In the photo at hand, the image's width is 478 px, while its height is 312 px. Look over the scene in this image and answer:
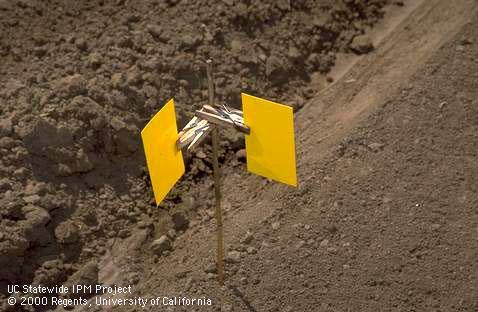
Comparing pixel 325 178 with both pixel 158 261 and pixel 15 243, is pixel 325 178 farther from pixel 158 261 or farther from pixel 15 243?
pixel 15 243

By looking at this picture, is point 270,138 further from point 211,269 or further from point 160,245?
point 160,245

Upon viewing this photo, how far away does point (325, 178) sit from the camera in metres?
3.48

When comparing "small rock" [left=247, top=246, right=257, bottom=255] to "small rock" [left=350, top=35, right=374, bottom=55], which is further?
"small rock" [left=350, top=35, right=374, bottom=55]

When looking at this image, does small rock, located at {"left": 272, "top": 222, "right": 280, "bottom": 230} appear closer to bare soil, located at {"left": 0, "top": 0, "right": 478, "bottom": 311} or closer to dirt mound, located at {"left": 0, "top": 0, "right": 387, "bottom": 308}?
bare soil, located at {"left": 0, "top": 0, "right": 478, "bottom": 311}

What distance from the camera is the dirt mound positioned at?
338cm

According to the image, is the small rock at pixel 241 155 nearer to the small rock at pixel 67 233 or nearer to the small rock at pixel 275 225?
the small rock at pixel 275 225

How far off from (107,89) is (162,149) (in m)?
1.23

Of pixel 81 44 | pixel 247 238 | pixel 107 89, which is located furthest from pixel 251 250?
pixel 81 44

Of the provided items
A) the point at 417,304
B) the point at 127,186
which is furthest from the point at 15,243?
the point at 417,304

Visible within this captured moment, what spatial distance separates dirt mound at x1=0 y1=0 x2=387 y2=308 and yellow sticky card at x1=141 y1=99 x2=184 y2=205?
814 mm

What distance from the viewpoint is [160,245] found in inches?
133

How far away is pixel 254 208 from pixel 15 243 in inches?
45.4

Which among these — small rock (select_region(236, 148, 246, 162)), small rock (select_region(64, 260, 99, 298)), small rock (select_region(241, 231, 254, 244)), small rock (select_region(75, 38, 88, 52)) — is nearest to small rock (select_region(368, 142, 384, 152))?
small rock (select_region(236, 148, 246, 162))

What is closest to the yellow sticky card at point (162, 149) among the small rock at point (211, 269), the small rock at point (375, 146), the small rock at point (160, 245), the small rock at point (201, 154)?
the small rock at point (211, 269)
